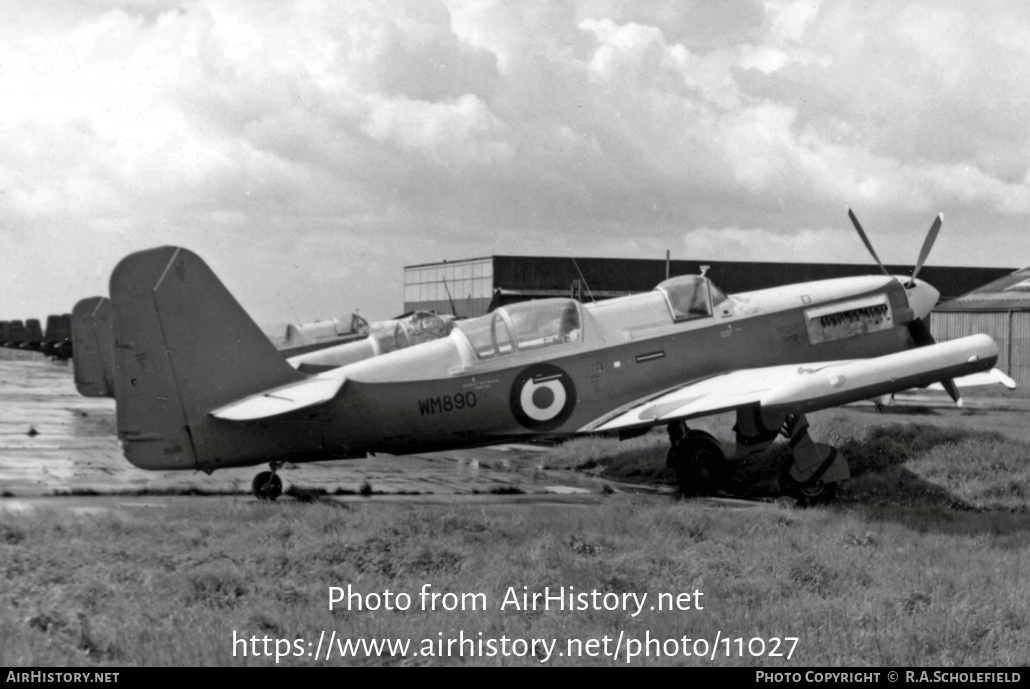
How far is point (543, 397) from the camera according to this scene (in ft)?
37.6

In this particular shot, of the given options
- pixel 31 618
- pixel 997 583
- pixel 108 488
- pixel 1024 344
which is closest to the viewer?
pixel 31 618

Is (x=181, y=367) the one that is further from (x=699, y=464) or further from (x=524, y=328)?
(x=699, y=464)

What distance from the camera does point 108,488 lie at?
1109cm

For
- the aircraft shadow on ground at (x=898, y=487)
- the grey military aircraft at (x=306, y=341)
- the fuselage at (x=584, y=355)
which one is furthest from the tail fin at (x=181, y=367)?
the grey military aircraft at (x=306, y=341)

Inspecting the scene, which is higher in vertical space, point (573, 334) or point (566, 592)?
point (573, 334)

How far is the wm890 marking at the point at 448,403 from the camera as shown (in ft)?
36.1

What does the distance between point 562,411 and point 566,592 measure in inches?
193

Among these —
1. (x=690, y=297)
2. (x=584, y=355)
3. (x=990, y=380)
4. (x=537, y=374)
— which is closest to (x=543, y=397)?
(x=537, y=374)

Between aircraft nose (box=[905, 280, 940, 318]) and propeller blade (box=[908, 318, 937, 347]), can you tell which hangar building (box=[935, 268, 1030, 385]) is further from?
propeller blade (box=[908, 318, 937, 347])

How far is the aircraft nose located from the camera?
13.5m

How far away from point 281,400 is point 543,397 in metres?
3.00
